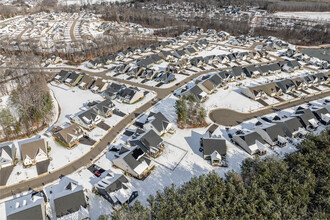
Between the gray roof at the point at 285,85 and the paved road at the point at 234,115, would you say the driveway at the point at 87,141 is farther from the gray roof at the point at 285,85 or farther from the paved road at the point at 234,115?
the gray roof at the point at 285,85

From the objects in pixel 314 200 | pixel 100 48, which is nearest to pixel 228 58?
pixel 100 48

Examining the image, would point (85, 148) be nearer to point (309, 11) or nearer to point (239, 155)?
point (239, 155)

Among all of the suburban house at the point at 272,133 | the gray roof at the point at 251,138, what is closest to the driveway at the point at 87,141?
the gray roof at the point at 251,138

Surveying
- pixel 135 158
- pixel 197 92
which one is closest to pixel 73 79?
pixel 197 92

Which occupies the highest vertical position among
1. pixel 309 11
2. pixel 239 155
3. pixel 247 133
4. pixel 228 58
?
pixel 309 11

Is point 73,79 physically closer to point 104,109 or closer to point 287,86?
point 104,109

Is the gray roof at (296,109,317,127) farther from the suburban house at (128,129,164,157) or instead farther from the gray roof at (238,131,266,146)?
the suburban house at (128,129,164,157)
